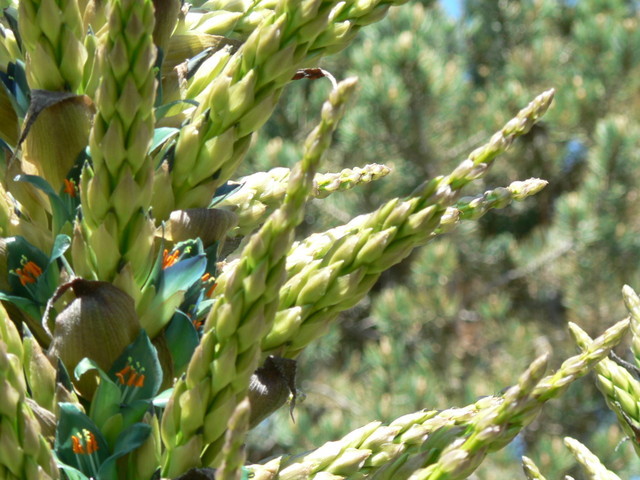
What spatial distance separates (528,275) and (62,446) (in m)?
8.09

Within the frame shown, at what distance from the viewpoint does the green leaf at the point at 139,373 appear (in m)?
0.55

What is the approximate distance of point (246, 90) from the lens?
1.89 ft

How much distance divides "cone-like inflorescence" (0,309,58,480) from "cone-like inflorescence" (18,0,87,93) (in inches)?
8.6

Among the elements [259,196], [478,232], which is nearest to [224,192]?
[259,196]

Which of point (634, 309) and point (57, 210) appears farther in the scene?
point (634, 309)

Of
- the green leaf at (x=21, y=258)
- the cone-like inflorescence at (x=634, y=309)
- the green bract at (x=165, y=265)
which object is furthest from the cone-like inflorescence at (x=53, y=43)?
the cone-like inflorescence at (x=634, y=309)

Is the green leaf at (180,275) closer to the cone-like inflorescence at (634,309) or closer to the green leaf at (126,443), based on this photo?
the green leaf at (126,443)

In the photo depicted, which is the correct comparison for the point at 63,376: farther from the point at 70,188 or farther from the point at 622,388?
the point at 622,388

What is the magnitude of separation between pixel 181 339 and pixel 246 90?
6.9 inches

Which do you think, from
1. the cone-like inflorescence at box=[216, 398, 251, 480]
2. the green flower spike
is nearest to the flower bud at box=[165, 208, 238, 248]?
the cone-like inflorescence at box=[216, 398, 251, 480]

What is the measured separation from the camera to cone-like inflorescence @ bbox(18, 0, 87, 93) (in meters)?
0.57

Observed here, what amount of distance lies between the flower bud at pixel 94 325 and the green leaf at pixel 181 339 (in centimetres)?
3

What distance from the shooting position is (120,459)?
1.80ft

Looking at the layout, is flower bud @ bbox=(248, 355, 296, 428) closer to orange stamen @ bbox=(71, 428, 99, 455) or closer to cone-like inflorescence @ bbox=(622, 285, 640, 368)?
orange stamen @ bbox=(71, 428, 99, 455)
